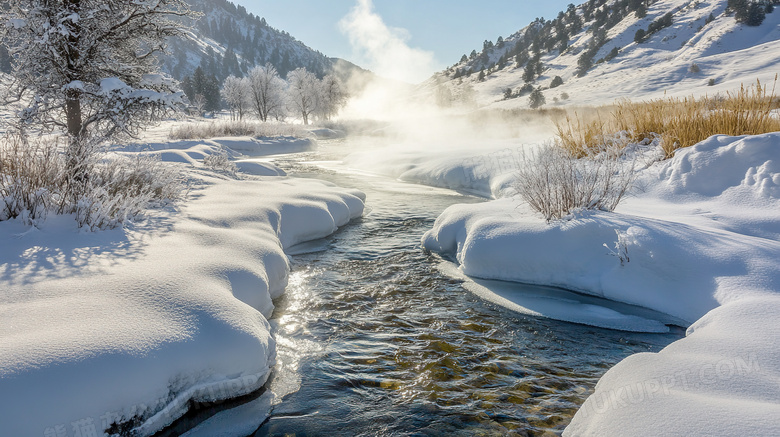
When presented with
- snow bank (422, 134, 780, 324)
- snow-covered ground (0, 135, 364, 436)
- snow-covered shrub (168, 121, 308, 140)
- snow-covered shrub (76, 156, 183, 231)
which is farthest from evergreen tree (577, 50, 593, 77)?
snow-covered ground (0, 135, 364, 436)

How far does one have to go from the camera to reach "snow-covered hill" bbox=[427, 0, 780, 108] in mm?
24925

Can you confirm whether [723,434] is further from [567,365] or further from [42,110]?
[42,110]

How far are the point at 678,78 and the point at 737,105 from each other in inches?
993

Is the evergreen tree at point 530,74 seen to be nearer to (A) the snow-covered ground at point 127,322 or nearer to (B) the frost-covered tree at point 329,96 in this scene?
(B) the frost-covered tree at point 329,96

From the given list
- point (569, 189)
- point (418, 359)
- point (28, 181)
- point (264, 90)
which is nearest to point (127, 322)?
point (418, 359)

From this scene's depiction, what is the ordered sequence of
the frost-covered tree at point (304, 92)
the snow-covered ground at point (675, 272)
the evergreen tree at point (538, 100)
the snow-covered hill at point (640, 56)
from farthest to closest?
the frost-covered tree at point (304, 92) < the evergreen tree at point (538, 100) < the snow-covered hill at point (640, 56) < the snow-covered ground at point (675, 272)

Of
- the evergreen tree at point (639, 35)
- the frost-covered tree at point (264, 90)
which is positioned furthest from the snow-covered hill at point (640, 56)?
the frost-covered tree at point (264, 90)

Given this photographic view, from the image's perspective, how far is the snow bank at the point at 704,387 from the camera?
1.85m

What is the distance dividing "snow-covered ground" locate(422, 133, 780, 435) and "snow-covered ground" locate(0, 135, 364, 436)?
2367 millimetres

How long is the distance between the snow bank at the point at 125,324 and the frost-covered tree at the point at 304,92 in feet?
166

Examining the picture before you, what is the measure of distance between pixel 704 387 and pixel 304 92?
179 ft

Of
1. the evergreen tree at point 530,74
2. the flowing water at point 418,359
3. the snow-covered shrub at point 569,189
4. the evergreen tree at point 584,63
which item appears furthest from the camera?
the evergreen tree at point 530,74

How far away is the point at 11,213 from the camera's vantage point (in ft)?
12.0

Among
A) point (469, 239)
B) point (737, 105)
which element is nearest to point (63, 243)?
point (469, 239)
